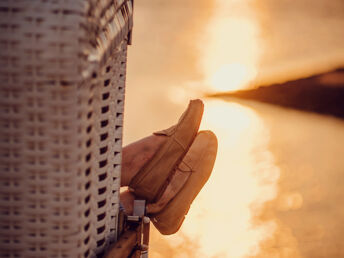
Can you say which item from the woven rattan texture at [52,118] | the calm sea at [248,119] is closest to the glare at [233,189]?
the calm sea at [248,119]

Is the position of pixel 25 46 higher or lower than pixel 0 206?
higher

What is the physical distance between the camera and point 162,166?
139 centimetres

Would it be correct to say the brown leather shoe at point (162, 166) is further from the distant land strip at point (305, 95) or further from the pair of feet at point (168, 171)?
the distant land strip at point (305, 95)

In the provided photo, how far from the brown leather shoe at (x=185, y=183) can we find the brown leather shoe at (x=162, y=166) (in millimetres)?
39

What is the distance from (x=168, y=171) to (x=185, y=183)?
0.08m

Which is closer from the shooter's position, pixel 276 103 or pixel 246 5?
pixel 276 103

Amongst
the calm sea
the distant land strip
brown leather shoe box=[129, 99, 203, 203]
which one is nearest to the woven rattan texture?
brown leather shoe box=[129, 99, 203, 203]

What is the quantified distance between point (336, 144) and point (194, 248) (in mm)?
1024

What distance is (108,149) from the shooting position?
1.02m

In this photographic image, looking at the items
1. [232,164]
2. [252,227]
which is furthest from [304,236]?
[232,164]

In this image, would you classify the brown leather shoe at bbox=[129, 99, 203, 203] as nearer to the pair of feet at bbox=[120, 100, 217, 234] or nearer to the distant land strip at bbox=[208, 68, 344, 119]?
the pair of feet at bbox=[120, 100, 217, 234]

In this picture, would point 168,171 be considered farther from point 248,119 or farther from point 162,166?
point 248,119

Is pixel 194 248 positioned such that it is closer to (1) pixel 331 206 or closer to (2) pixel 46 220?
(1) pixel 331 206

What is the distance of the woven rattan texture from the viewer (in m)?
0.84
